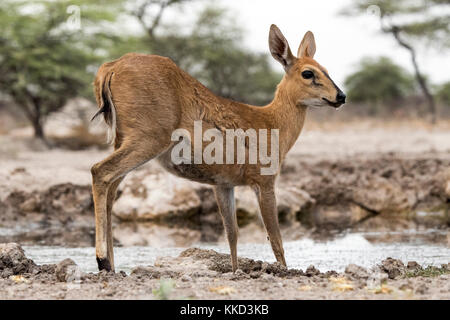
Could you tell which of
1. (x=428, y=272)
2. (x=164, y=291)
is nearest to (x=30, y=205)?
(x=428, y=272)

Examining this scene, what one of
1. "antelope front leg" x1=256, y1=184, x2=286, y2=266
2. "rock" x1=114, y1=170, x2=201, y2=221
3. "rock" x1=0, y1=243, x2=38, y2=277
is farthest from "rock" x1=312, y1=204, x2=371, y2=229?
"rock" x1=0, y1=243, x2=38, y2=277

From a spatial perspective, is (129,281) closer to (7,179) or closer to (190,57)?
(7,179)

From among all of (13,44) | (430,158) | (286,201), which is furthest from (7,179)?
(13,44)

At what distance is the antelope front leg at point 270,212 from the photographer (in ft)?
23.9

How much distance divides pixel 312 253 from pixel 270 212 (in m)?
2.49

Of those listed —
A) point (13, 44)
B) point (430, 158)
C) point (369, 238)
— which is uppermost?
point (13, 44)

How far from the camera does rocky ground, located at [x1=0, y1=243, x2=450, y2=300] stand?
5.46 meters

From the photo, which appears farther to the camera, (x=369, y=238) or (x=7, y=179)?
(x=7, y=179)

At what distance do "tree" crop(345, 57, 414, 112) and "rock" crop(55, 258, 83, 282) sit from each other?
39.9m

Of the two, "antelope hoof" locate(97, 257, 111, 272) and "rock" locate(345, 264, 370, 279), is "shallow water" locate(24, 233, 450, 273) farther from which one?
"rock" locate(345, 264, 370, 279)

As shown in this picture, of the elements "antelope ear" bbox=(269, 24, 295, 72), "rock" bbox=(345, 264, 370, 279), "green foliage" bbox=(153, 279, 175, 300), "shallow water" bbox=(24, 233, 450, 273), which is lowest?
"shallow water" bbox=(24, 233, 450, 273)

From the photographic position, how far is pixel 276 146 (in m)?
7.59

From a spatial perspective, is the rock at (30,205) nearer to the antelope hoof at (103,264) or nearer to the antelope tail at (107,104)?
the antelope tail at (107,104)

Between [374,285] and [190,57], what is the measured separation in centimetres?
3264
